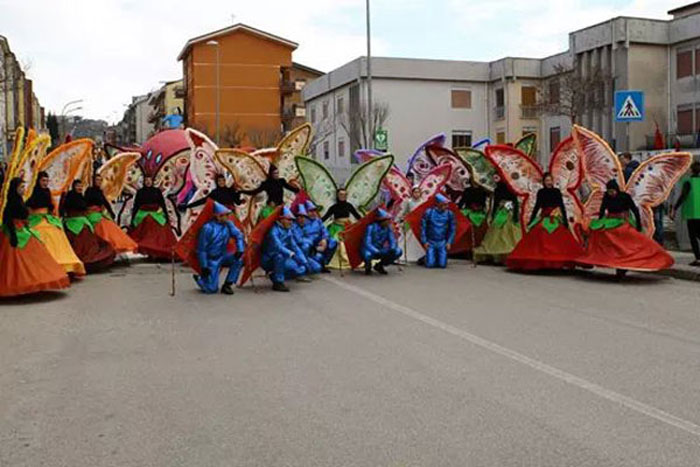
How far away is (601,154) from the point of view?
1409 cm

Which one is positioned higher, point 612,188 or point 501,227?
point 612,188

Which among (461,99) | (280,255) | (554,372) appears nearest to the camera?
(554,372)

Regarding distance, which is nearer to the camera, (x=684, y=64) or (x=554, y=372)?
(x=554, y=372)

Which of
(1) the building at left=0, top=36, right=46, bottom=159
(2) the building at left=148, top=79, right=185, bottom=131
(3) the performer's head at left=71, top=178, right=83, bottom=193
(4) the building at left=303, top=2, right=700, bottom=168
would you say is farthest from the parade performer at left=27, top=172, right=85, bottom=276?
(2) the building at left=148, top=79, right=185, bottom=131

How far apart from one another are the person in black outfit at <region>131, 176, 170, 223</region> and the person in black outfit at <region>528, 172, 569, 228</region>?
7363 millimetres

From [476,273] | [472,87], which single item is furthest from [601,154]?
[472,87]

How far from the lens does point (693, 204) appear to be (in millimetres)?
14109

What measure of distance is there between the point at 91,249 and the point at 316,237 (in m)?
4.16

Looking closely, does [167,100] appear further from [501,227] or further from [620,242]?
[620,242]

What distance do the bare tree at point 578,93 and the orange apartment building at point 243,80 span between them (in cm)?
3335

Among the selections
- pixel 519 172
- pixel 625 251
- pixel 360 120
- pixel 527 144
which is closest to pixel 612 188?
pixel 625 251

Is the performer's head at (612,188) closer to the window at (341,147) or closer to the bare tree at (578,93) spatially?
the bare tree at (578,93)

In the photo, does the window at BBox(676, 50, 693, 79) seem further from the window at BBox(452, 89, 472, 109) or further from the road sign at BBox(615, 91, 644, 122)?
the road sign at BBox(615, 91, 644, 122)

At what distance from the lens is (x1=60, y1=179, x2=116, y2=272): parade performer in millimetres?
14750
